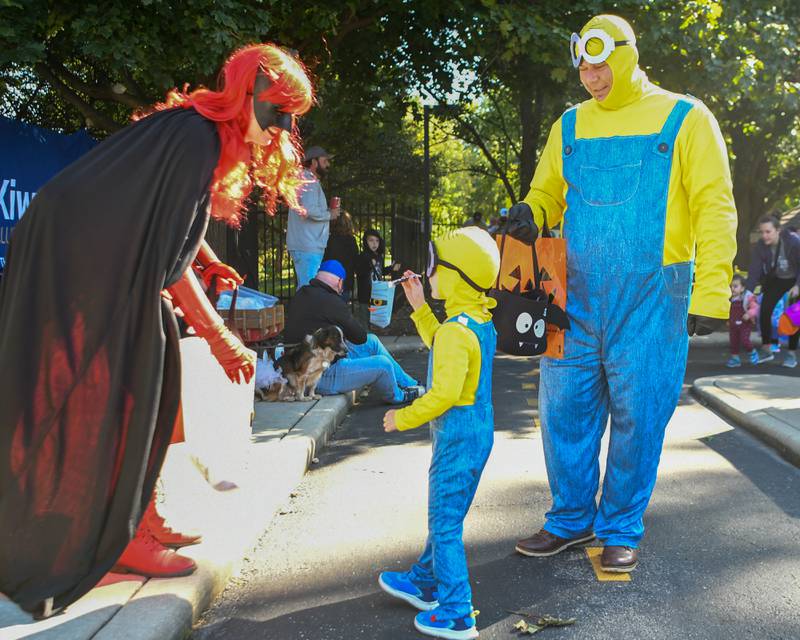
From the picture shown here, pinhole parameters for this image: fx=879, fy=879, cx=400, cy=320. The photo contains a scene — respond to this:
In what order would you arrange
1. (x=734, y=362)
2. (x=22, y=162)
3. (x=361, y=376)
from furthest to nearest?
(x=734, y=362), (x=22, y=162), (x=361, y=376)

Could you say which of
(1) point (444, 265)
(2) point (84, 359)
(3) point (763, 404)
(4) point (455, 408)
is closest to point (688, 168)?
(1) point (444, 265)

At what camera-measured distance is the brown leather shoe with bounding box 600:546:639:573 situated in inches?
144

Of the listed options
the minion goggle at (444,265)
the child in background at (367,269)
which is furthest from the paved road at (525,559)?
the child in background at (367,269)

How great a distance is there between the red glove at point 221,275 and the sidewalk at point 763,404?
3.94 m

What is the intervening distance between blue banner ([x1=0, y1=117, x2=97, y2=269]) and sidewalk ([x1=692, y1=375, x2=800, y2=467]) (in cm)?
632

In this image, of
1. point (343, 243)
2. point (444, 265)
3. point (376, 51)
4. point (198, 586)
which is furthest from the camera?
point (376, 51)

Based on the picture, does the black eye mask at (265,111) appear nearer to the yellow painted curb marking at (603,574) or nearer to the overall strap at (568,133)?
the overall strap at (568,133)

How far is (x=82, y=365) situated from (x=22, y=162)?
20.8 ft

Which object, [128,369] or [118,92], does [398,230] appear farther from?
[128,369]

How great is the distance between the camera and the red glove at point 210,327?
3154mm

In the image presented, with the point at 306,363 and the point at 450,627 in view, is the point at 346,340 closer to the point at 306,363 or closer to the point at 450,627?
the point at 306,363

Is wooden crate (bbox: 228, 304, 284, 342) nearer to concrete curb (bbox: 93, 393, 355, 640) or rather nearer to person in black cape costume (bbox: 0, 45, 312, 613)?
concrete curb (bbox: 93, 393, 355, 640)

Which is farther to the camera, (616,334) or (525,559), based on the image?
(525,559)

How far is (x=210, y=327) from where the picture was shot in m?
3.21
